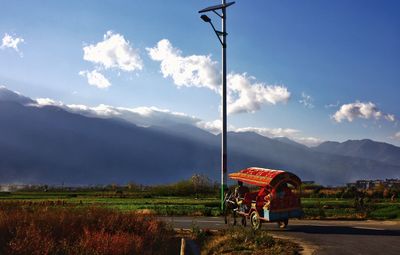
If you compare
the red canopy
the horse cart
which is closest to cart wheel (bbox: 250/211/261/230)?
the horse cart

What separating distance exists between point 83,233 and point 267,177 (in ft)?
26.9

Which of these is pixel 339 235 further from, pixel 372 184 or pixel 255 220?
pixel 372 184

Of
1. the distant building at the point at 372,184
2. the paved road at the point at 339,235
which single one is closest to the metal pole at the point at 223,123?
the paved road at the point at 339,235

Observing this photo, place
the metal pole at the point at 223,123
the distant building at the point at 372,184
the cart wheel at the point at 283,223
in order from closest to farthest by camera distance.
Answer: the cart wheel at the point at 283,223 < the metal pole at the point at 223,123 < the distant building at the point at 372,184

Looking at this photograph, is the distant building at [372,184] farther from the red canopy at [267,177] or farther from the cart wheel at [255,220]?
the cart wheel at [255,220]

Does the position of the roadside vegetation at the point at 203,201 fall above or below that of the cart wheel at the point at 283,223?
above

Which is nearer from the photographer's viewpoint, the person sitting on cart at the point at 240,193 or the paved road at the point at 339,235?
the paved road at the point at 339,235

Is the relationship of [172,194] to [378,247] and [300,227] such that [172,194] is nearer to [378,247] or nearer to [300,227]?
[300,227]

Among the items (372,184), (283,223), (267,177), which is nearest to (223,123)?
(267,177)

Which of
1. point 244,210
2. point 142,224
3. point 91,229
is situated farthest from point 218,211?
point 91,229

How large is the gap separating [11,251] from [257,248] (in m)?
7.73

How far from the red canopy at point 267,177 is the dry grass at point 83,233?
14.5ft

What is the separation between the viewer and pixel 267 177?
21844 millimetres

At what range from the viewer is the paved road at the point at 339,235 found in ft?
53.2
